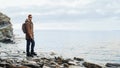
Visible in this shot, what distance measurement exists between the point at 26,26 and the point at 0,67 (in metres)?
6.77

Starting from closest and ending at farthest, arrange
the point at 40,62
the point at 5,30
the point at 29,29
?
the point at 40,62 < the point at 29,29 < the point at 5,30

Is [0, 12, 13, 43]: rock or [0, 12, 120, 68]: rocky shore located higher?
[0, 12, 13, 43]: rock

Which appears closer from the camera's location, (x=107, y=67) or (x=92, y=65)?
(x=92, y=65)

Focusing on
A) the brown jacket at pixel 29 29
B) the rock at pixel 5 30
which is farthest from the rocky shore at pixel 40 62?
the rock at pixel 5 30

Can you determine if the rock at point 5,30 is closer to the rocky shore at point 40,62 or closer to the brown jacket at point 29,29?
the rocky shore at point 40,62

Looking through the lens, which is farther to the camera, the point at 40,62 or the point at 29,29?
the point at 29,29

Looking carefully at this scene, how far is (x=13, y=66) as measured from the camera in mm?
20688

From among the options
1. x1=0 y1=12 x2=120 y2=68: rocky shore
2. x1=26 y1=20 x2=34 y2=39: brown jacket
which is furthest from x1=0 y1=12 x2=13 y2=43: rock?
x1=26 y1=20 x2=34 y2=39: brown jacket

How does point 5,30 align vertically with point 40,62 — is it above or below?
above

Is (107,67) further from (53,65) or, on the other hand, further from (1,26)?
(1,26)

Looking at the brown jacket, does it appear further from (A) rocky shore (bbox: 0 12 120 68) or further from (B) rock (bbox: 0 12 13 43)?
(B) rock (bbox: 0 12 13 43)

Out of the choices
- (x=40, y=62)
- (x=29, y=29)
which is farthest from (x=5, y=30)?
(x=40, y=62)

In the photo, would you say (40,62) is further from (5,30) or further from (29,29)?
(5,30)

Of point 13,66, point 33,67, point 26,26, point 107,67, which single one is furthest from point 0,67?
point 107,67
